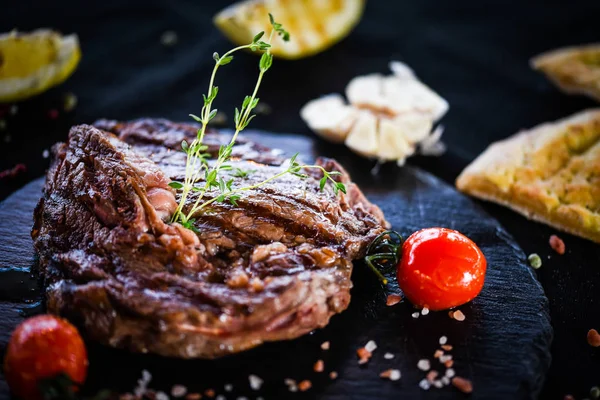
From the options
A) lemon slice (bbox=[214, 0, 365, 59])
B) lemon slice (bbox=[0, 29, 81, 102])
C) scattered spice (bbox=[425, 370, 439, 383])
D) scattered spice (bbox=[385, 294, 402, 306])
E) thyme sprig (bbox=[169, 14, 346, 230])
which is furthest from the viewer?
lemon slice (bbox=[214, 0, 365, 59])

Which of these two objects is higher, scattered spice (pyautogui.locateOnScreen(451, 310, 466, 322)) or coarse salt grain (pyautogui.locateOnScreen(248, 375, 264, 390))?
coarse salt grain (pyautogui.locateOnScreen(248, 375, 264, 390))

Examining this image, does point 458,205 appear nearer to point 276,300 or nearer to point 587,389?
point 587,389

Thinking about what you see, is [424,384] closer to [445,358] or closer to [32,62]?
[445,358]

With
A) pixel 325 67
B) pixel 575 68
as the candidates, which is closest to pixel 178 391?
pixel 325 67

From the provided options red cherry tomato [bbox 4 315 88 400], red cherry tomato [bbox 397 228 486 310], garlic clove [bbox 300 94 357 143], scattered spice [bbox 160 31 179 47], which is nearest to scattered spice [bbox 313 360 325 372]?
red cherry tomato [bbox 397 228 486 310]

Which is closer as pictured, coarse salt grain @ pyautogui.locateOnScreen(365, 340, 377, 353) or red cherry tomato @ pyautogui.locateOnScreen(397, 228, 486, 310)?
coarse salt grain @ pyautogui.locateOnScreen(365, 340, 377, 353)

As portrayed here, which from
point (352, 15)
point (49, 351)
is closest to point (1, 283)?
point (49, 351)

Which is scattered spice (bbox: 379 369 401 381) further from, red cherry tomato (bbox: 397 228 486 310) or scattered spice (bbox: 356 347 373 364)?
red cherry tomato (bbox: 397 228 486 310)
